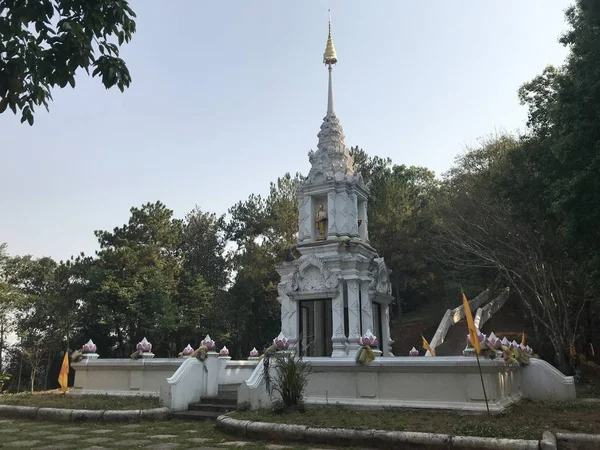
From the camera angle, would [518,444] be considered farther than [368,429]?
No

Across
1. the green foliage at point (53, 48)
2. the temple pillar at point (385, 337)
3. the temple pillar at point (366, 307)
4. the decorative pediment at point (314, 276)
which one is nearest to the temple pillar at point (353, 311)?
the temple pillar at point (366, 307)

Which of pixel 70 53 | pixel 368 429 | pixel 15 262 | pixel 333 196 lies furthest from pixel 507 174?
pixel 15 262

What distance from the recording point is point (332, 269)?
53.3 feet

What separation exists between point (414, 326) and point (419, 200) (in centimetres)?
942

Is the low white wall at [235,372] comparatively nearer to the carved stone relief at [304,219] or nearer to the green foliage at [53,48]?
the carved stone relief at [304,219]

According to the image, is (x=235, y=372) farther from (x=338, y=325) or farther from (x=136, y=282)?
(x=136, y=282)

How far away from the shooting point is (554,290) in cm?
2178

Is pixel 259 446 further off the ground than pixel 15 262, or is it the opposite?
pixel 15 262

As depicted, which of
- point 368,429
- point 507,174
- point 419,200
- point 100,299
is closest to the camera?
point 368,429

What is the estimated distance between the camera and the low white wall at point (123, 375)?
13711 millimetres

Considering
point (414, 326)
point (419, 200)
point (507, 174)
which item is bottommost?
point (414, 326)

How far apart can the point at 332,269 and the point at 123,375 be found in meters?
7.17

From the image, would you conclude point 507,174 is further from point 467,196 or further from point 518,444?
point 518,444

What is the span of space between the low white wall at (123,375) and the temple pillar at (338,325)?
15.8 feet
